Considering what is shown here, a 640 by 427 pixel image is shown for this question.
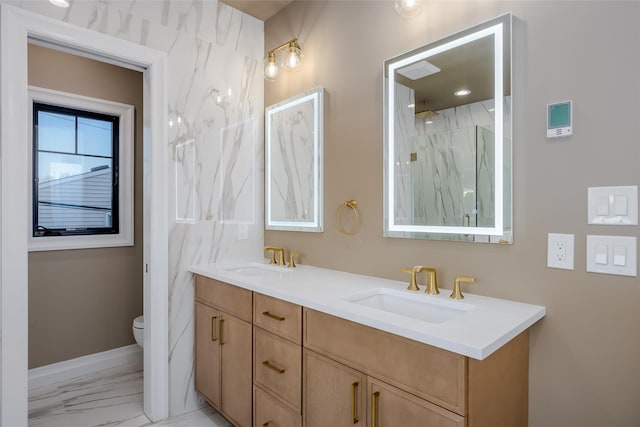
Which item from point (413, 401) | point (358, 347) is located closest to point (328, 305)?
point (358, 347)

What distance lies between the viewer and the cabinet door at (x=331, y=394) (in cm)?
124

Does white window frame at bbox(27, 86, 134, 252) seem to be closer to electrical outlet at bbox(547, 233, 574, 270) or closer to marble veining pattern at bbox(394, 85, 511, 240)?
marble veining pattern at bbox(394, 85, 511, 240)

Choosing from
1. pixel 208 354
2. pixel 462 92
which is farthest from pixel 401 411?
pixel 208 354

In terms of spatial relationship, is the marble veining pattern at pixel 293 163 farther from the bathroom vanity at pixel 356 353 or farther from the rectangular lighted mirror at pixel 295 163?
the bathroom vanity at pixel 356 353

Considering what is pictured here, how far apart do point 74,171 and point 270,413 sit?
8.09 feet

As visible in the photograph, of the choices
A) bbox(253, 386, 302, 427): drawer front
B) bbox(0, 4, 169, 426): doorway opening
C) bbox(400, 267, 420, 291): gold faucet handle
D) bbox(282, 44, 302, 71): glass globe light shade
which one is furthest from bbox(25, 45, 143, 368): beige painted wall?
bbox(400, 267, 420, 291): gold faucet handle

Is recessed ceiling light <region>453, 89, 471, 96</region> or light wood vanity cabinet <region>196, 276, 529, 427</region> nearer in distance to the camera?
light wood vanity cabinet <region>196, 276, 529, 427</region>

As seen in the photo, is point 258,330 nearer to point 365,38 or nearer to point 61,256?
point 365,38

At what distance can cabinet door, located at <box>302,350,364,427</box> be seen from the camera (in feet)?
4.08

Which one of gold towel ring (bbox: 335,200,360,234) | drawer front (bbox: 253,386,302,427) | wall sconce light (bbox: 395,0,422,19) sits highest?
wall sconce light (bbox: 395,0,422,19)

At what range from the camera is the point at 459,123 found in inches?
60.2

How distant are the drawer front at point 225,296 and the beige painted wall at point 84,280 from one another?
118 centimetres

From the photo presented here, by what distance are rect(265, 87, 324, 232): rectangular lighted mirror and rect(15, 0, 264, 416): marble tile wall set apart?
0.41 feet

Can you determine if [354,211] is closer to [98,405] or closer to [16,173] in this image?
[16,173]
